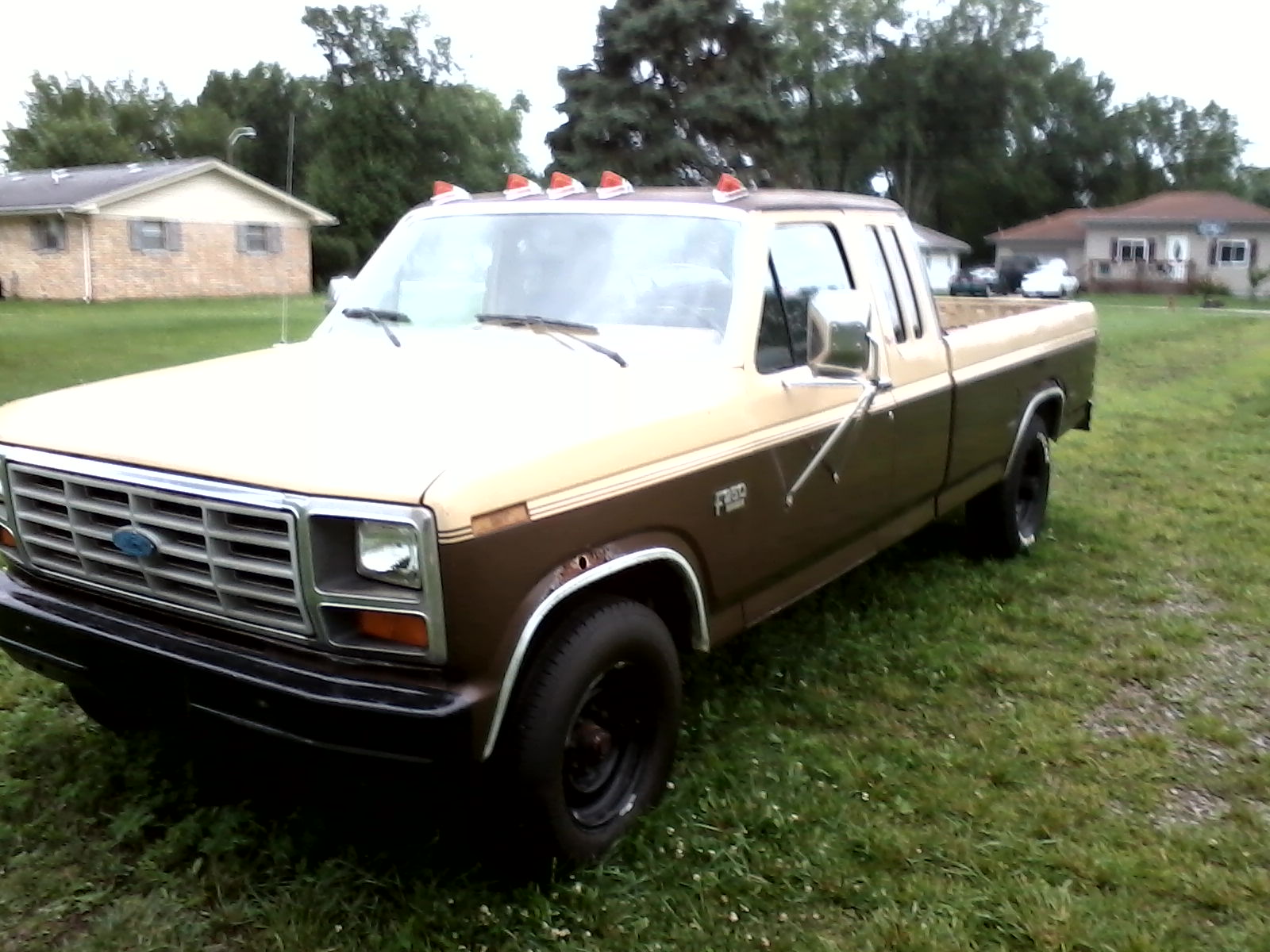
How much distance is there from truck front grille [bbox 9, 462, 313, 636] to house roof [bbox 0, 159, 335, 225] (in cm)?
2846

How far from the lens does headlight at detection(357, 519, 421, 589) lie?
9.17ft

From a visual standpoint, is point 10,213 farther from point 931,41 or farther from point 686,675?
point 931,41

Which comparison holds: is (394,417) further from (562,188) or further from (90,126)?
(90,126)

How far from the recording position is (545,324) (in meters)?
4.26

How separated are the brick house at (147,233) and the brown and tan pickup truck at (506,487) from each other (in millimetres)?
29513

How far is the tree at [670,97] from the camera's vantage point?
3703 cm

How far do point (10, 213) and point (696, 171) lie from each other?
62.9 feet

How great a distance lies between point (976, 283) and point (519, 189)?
1595 inches

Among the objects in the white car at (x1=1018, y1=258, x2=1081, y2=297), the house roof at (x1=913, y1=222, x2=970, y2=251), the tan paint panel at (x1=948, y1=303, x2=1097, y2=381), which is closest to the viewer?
the tan paint panel at (x1=948, y1=303, x2=1097, y2=381)

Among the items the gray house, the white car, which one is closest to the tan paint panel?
the white car

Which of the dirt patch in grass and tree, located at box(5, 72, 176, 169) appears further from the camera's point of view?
tree, located at box(5, 72, 176, 169)

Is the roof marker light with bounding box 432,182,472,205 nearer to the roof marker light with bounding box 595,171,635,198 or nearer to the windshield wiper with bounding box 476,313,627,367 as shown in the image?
the roof marker light with bounding box 595,171,635,198

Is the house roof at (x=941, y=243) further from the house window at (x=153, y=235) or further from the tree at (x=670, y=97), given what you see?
the house window at (x=153, y=235)

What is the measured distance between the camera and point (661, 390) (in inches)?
146
